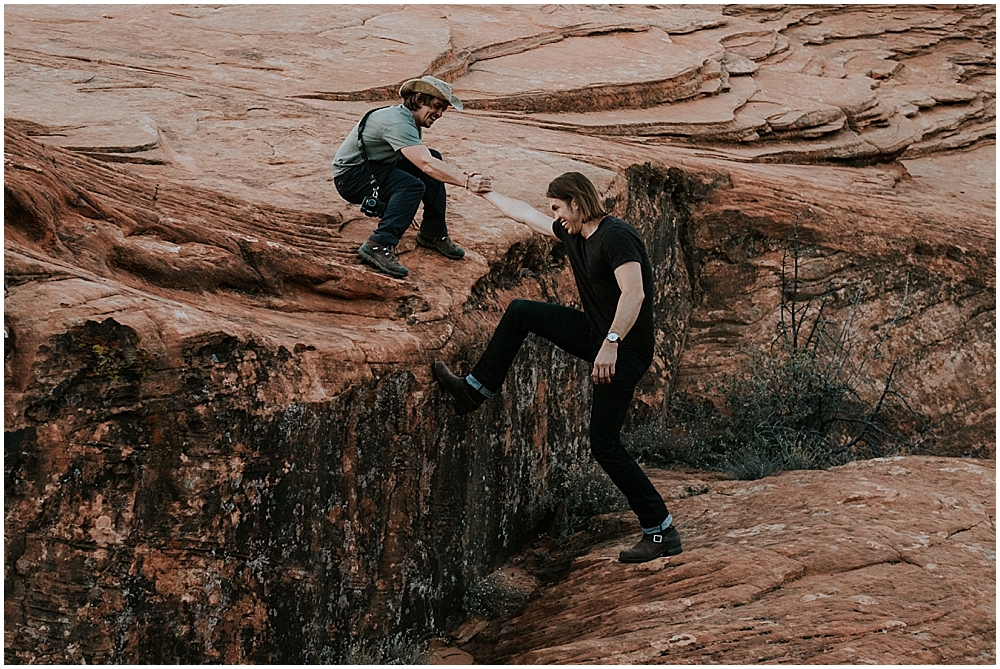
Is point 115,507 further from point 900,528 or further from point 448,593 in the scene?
point 900,528

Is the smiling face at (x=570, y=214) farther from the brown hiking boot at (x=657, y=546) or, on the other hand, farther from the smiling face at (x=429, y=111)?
the brown hiking boot at (x=657, y=546)

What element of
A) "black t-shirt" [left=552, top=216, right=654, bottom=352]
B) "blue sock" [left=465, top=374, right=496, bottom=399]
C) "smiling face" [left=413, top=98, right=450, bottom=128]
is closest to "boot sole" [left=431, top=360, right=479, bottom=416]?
"blue sock" [left=465, top=374, right=496, bottom=399]

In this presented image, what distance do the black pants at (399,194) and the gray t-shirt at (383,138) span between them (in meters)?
0.05

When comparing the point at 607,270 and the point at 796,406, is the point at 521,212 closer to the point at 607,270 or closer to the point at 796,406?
the point at 607,270

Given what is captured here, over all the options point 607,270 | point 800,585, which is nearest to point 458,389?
point 607,270

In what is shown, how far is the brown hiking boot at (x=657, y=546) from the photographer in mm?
6000

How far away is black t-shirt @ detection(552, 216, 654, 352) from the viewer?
542cm

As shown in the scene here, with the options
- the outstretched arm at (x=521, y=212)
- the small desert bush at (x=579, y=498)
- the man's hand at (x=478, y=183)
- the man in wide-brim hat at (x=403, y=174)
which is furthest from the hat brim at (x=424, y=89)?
the small desert bush at (x=579, y=498)

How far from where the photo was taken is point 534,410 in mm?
7043

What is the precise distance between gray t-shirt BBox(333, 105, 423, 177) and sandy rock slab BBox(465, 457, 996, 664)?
8.70ft

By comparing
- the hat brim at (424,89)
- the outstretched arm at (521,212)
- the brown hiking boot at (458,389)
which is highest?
the hat brim at (424,89)

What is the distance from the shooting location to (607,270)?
5535mm

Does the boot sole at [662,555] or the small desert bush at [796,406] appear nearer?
the boot sole at [662,555]

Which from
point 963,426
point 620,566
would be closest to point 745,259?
point 963,426
